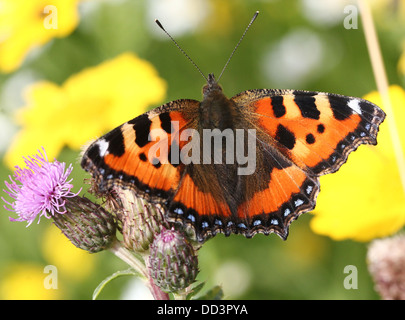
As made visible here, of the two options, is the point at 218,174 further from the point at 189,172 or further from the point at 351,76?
the point at 351,76

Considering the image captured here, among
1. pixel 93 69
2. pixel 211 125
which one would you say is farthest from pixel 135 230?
pixel 93 69

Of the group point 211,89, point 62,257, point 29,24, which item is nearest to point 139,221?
point 211,89

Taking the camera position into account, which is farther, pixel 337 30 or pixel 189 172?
pixel 337 30

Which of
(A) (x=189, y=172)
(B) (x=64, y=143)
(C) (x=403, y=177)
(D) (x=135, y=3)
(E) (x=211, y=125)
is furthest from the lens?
(D) (x=135, y=3)

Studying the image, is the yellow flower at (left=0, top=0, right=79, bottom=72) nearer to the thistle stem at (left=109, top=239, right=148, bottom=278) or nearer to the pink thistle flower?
the pink thistle flower

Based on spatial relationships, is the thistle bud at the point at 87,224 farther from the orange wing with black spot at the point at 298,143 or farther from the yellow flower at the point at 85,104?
the yellow flower at the point at 85,104

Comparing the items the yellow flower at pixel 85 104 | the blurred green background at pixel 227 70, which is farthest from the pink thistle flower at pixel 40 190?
the blurred green background at pixel 227 70

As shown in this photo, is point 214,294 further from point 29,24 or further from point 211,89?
point 29,24
